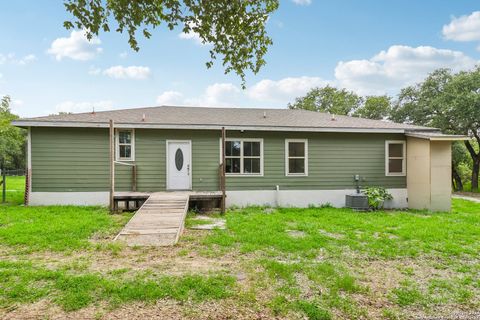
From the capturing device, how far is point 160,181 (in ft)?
30.8

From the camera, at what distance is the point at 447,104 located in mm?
16203

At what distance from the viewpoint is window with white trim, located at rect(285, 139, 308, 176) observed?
32.6 ft

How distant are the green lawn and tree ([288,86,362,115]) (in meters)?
25.3

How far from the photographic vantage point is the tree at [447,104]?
50.9ft

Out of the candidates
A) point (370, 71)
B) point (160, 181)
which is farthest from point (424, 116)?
point (160, 181)

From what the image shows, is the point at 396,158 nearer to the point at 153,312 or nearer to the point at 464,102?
the point at 464,102

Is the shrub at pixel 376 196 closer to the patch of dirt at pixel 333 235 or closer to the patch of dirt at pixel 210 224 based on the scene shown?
the patch of dirt at pixel 333 235

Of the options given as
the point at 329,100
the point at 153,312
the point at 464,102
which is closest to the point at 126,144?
the point at 153,312

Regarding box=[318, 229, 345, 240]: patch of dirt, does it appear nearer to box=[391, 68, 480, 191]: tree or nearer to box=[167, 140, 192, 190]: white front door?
box=[167, 140, 192, 190]: white front door

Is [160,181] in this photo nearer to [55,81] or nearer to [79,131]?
[79,131]

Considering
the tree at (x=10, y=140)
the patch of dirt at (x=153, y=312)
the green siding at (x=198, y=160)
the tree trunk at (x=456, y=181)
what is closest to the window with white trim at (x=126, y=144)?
→ the green siding at (x=198, y=160)

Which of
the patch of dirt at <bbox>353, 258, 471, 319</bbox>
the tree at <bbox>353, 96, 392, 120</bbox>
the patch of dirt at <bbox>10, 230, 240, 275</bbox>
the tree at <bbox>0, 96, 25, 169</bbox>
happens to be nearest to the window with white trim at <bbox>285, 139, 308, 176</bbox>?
Result: the patch of dirt at <bbox>353, 258, 471, 319</bbox>

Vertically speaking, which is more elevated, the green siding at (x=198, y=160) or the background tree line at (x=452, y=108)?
the background tree line at (x=452, y=108)

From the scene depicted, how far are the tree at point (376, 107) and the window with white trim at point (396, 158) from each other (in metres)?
19.8
